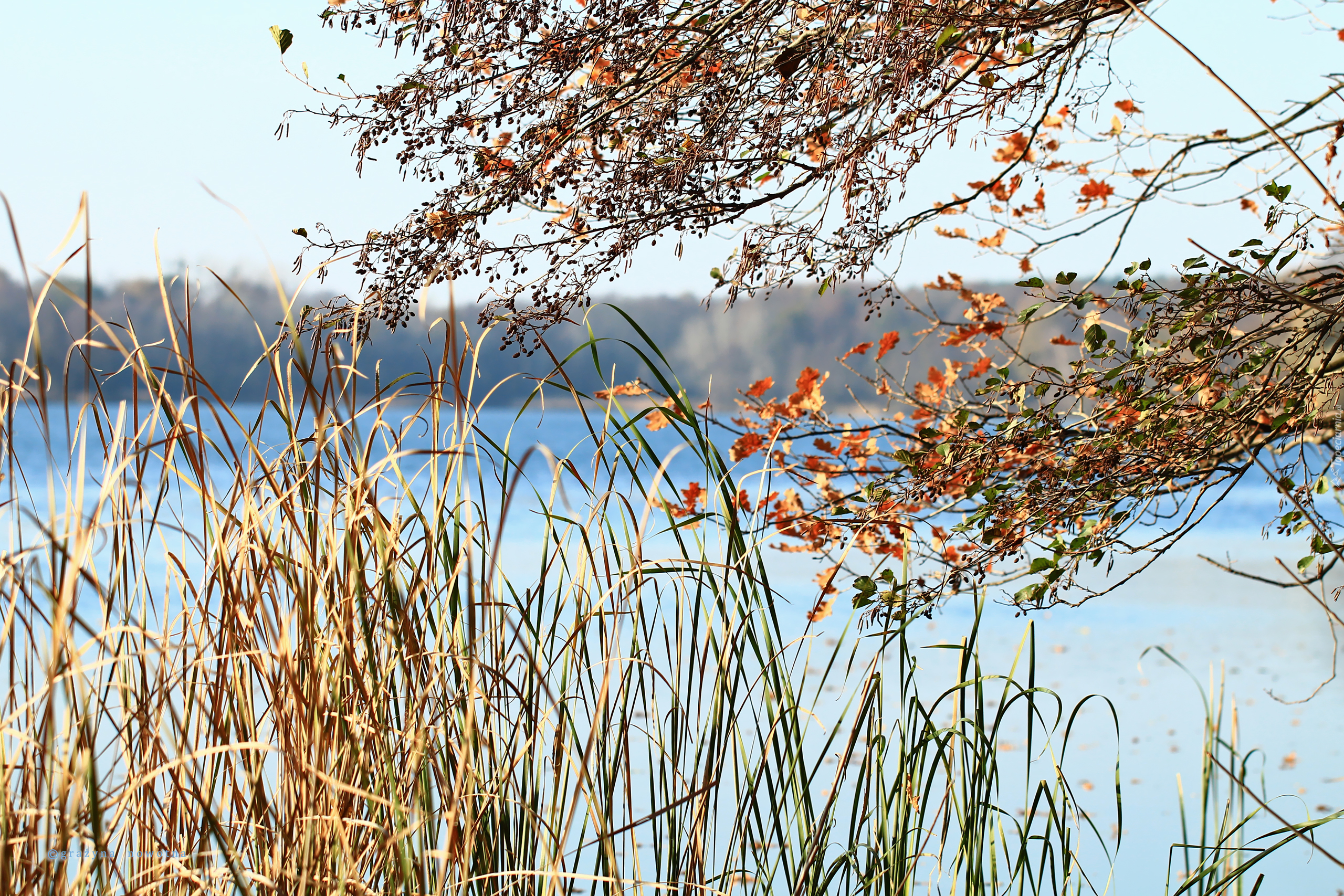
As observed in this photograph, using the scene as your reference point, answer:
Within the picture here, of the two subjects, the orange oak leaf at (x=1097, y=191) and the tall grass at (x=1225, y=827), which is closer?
the tall grass at (x=1225, y=827)

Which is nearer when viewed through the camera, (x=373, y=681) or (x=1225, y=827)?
(x=373, y=681)

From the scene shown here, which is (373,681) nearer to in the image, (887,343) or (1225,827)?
(1225,827)

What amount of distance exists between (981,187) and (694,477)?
25.1 meters

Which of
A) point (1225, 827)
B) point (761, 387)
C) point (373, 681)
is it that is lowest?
point (1225, 827)

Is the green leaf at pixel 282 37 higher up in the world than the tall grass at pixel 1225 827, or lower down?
higher up

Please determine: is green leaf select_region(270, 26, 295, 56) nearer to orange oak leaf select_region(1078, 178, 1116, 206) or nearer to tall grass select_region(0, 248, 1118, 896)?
tall grass select_region(0, 248, 1118, 896)

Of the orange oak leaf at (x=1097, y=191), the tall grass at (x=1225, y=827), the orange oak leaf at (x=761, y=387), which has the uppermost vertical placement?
the orange oak leaf at (x=1097, y=191)

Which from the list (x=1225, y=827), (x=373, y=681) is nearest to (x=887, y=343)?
(x=1225, y=827)

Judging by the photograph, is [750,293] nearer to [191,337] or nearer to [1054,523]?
[1054,523]

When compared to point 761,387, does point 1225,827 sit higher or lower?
lower

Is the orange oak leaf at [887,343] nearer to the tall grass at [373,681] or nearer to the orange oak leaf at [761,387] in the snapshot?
the orange oak leaf at [761,387]

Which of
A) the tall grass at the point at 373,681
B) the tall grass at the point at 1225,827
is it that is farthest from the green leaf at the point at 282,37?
the tall grass at the point at 1225,827

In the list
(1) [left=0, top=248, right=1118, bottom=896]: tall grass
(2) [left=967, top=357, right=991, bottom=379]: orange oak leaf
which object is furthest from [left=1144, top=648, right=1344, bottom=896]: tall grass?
(2) [left=967, top=357, right=991, bottom=379]: orange oak leaf

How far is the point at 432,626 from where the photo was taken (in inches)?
55.1
